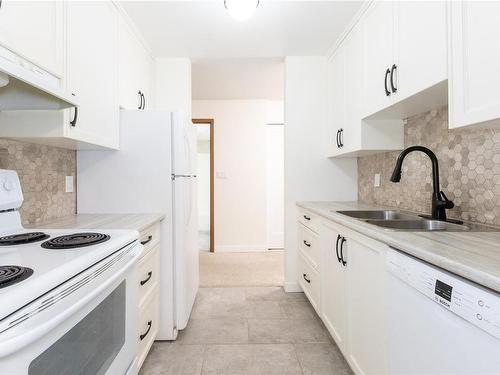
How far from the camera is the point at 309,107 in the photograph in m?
2.90

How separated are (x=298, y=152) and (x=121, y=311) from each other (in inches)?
86.3

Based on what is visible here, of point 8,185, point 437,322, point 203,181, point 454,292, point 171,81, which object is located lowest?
point 437,322

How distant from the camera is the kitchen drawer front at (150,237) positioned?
5.22 ft

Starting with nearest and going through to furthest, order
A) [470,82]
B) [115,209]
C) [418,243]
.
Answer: [418,243], [470,82], [115,209]

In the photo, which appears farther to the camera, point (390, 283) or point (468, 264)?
point (390, 283)

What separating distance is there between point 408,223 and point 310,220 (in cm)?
80

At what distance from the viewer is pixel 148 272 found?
1.68 metres

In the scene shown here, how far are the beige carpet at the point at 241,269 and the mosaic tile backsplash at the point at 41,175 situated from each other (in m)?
1.69

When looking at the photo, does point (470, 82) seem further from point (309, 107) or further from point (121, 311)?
point (309, 107)

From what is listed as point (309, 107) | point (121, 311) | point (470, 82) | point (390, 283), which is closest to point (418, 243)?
point (390, 283)

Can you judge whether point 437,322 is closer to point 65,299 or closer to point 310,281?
point 65,299

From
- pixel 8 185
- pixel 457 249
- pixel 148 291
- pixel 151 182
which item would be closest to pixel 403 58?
pixel 457 249

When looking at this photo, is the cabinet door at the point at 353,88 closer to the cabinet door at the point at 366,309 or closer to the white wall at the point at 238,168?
the cabinet door at the point at 366,309

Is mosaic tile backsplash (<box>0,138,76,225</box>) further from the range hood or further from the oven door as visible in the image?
the oven door
